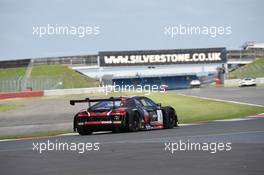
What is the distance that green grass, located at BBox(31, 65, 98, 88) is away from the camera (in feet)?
242

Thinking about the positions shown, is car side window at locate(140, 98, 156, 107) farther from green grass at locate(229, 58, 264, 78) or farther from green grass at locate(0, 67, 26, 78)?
green grass at locate(0, 67, 26, 78)

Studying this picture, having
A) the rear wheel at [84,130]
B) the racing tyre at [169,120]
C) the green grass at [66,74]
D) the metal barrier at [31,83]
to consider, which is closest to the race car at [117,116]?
the rear wheel at [84,130]

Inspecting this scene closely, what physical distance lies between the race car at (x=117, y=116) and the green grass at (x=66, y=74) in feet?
172

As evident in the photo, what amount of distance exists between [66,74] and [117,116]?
2611 inches

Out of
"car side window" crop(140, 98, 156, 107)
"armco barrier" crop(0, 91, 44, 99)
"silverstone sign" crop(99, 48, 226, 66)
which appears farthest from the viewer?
"silverstone sign" crop(99, 48, 226, 66)

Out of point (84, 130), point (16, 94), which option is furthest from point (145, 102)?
point (16, 94)

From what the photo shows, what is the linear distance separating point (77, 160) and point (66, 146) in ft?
10.00

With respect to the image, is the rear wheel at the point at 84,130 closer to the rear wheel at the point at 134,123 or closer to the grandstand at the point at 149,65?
the rear wheel at the point at 134,123

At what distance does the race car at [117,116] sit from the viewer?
18062 mm

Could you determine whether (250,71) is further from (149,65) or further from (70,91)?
(70,91)

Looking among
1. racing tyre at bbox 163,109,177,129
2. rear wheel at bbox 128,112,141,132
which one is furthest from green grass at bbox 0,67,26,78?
rear wheel at bbox 128,112,141,132

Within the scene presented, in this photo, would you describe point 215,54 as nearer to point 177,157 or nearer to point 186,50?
point 186,50

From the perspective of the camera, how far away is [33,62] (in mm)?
92062

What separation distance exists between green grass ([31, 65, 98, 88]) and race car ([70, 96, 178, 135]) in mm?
52502
